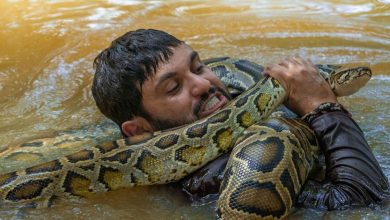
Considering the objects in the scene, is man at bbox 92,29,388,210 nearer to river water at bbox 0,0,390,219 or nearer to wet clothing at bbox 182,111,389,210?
wet clothing at bbox 182,111,389,210

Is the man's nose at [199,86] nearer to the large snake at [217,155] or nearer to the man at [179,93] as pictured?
the man at [179,93]

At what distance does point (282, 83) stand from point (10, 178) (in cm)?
240

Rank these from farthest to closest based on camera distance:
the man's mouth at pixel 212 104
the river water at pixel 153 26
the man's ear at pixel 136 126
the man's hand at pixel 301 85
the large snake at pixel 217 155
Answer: the man's ear at pixel 136 126 < the man's mouth at pixel 212 104 < the man's hand at pixel 301 85 < the river water at pixel 153 26 < the large snake at pixel 217 155

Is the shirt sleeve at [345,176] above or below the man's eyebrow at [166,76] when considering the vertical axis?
below

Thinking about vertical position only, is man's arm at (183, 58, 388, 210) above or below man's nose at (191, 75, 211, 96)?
below

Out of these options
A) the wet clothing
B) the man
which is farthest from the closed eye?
the wet clothing

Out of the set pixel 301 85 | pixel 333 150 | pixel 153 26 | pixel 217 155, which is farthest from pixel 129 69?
pixel 153 26

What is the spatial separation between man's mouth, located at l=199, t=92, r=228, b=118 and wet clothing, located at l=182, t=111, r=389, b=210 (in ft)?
1.78

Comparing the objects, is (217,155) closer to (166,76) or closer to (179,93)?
(179,93)

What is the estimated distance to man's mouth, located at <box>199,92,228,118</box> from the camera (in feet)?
15.4

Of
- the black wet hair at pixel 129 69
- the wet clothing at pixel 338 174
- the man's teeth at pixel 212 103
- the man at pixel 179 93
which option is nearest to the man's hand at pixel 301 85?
the man at pixel 179 93

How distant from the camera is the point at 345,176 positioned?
12.1 ft

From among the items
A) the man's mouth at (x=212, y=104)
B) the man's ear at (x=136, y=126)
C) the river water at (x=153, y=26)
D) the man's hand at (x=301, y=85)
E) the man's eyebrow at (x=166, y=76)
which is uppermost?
the man's eyebrow at (x=166, y=76)

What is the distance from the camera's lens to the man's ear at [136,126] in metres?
4.83
